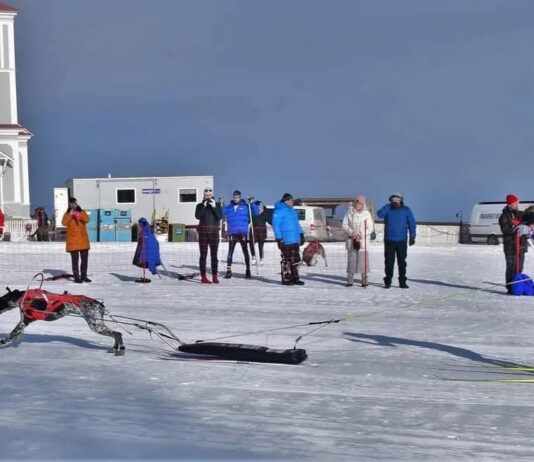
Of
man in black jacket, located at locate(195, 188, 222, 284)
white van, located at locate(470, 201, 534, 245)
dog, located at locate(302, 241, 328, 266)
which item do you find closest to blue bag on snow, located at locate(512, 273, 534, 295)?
man in black jacket, located at locate(195, 188, 222, 284)

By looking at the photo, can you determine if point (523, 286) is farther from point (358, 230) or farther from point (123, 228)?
point (123, 228)

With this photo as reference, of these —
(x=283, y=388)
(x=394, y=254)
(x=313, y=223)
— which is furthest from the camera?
(x=313, y=223)

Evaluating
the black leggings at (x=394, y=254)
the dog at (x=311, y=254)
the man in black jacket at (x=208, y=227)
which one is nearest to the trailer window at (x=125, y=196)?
the dog at (x=311, y=254)

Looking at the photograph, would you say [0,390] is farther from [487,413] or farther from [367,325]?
[367,325]

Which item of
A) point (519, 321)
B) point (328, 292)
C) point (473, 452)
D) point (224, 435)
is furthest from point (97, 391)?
point (328, 292)

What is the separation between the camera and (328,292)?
12250mm

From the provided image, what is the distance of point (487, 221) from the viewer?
31203mm

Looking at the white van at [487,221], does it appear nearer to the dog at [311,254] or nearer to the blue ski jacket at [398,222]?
the dog at [311,254]

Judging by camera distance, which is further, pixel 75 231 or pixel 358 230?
pixel 75 231

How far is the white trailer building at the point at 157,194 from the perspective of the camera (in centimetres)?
3338

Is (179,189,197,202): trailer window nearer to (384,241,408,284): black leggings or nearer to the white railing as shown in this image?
the white railing

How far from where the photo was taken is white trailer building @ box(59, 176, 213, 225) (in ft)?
109

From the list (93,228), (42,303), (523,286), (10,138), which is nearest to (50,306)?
(42,303)

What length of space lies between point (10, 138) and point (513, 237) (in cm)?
3132
